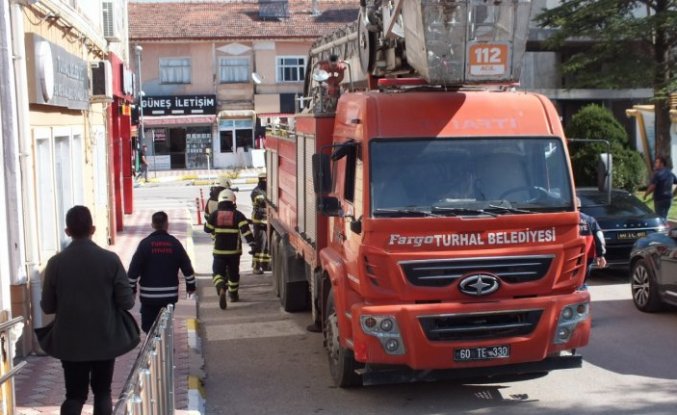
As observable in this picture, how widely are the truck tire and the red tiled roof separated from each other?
37.6 meters

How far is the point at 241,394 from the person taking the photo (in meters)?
8.58

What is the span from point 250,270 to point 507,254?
985 centimetres

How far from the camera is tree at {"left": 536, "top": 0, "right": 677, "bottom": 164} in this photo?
82.7ft

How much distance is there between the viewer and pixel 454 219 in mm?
7578

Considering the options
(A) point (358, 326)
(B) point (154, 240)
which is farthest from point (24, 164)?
(A) point (358, 326)

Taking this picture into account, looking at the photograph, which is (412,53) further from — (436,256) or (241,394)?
(241,394)

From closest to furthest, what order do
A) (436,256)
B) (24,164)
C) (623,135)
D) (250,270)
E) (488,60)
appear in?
(436,256), (488,60), (24,164), (250,270), (623,135)

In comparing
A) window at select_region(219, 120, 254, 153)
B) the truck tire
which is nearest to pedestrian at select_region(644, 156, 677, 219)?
the truck tire

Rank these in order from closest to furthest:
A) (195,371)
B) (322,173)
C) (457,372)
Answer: (457,372) → (322,173) → (195,371)

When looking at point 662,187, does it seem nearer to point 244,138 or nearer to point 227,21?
point 244,138

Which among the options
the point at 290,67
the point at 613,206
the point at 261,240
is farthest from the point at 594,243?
the point at 290,67

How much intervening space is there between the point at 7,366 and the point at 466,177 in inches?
163

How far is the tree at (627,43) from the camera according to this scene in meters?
25.2

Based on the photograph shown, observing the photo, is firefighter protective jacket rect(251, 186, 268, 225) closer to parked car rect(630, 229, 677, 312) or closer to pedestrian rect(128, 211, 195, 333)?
parked car rect(630, 229, 677, 312)
